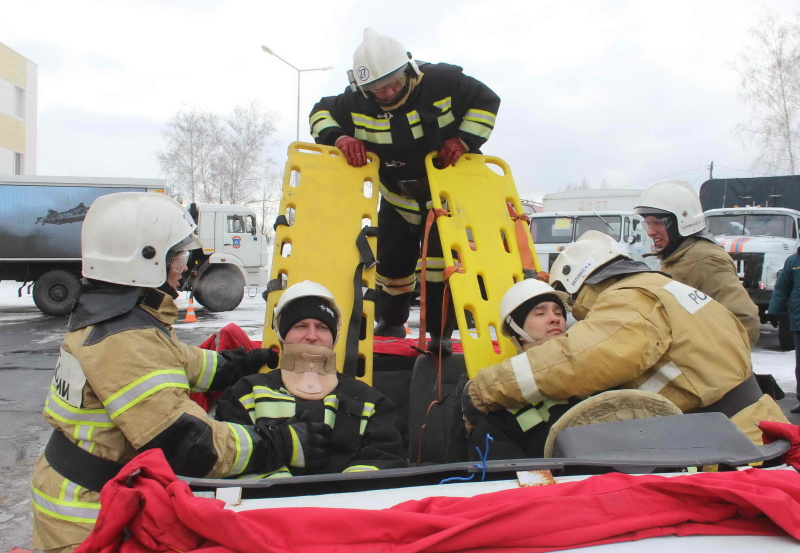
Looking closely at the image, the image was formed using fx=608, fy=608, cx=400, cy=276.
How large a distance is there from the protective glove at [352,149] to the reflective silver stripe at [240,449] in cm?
212

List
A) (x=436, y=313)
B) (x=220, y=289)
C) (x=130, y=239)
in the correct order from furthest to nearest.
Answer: (x=220, y=289) → (x=436, y=313) → (x=130, y=239)

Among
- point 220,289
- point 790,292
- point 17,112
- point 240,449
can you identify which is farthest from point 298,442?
point 17,112

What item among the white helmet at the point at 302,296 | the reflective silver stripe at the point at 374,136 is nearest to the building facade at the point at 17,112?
the reflective silver stripe at the point at 374,136

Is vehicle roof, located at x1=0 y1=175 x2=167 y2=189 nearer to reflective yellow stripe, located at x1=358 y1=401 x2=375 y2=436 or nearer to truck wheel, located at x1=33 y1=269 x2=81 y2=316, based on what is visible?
truck wheel, located at x1=33 y1=269 x2=81 y2=316

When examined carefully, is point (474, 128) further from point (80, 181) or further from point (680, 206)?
point (80, 181)

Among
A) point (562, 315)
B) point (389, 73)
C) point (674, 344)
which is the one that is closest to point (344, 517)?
point (674, 344)

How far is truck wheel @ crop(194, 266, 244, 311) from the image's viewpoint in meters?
13.6

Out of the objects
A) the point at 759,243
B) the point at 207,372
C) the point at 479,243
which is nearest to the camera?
the point at 207,372

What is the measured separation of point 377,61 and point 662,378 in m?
2.11

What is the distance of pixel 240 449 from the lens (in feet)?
6.03

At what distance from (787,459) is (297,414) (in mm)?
1528

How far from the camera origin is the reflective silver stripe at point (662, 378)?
6.88ft

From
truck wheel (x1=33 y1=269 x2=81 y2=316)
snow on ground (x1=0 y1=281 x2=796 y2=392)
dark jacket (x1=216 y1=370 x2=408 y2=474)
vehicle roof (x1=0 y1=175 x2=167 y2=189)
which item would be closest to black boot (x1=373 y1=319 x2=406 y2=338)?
dark jacket (x1=216 y1=370 x2=408 y2=474)

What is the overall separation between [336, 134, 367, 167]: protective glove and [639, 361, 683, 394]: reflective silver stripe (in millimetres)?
2157
